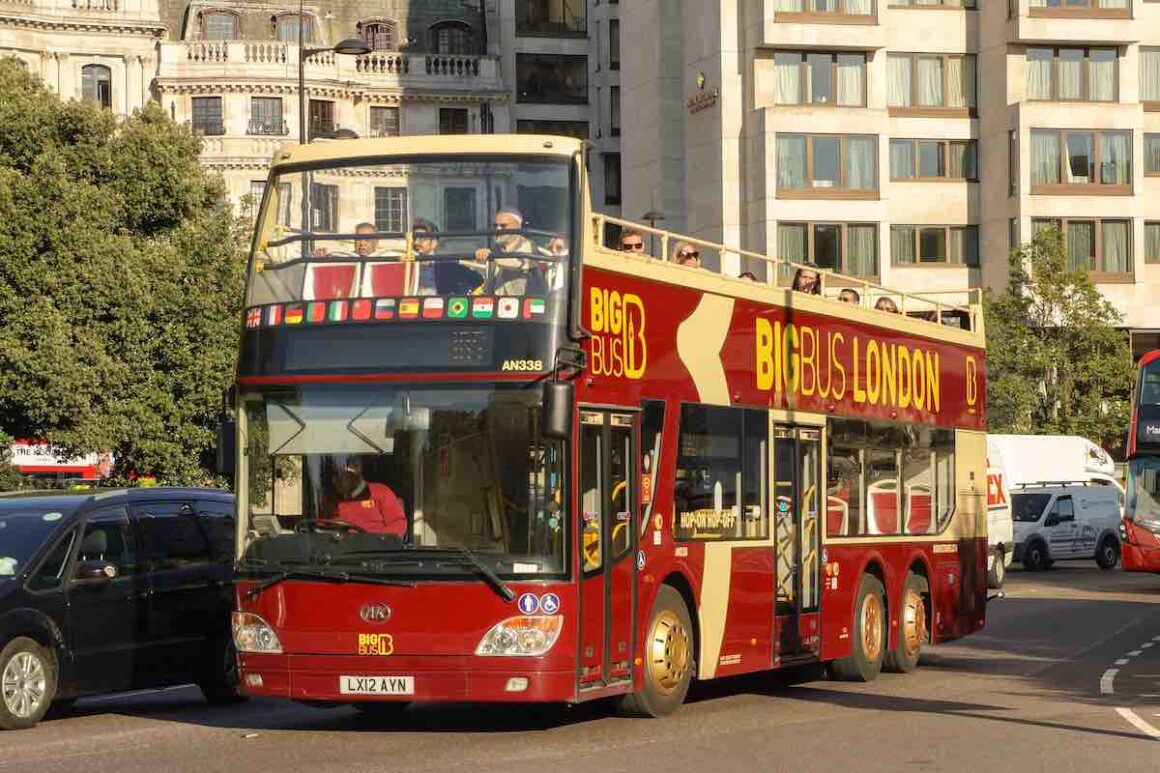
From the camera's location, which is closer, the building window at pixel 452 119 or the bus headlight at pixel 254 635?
the bus headlight at pixel 254 635

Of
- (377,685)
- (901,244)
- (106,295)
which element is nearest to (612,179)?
(901,244)

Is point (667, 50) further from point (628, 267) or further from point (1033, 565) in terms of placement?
point (628, 267)

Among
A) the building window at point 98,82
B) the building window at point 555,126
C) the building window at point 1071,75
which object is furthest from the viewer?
the building window at point 555,126

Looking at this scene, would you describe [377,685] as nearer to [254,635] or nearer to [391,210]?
[254,635]

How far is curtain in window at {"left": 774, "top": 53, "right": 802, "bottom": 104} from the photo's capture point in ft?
241

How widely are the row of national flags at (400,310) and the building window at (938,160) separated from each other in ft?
207

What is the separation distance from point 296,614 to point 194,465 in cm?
2454

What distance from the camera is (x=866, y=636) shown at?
67.2 ft

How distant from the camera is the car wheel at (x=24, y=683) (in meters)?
16.1

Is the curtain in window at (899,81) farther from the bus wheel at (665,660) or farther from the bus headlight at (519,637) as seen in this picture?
the bus headlight at (519,637)

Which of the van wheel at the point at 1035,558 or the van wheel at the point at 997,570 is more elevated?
the van wheel at the point at 997,570

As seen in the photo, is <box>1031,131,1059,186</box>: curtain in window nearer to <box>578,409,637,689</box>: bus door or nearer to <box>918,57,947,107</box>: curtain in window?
<box>918,57,947,107</box>: curtain in window

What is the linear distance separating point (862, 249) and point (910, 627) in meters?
53.2

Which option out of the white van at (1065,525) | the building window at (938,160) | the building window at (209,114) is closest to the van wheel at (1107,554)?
the white van at (1065,525)
